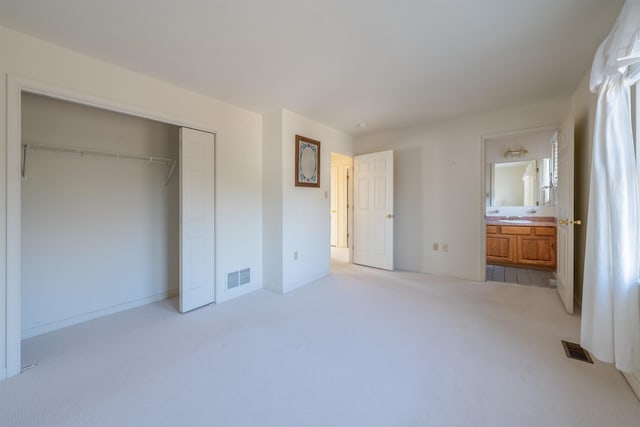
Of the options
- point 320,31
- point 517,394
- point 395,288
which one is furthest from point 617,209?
point 395,288

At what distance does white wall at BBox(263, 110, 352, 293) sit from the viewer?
3.49m

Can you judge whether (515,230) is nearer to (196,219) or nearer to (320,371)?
(320,371)

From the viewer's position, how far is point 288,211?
140 inches

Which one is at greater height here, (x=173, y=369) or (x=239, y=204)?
(x=239, y=204)

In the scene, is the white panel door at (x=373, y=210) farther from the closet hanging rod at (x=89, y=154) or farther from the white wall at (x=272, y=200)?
the closet hanging rod at (x=89, y=154)

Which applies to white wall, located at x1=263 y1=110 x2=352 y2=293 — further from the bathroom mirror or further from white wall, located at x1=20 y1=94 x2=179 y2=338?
the bathroom mirror

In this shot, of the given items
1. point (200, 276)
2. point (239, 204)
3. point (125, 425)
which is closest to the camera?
point (125, 425)

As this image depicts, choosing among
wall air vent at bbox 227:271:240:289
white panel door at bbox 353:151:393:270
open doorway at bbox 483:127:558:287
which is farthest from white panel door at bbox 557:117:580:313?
wall air vent at bbox 227:271:240:289

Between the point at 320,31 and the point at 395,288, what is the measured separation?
296 cm

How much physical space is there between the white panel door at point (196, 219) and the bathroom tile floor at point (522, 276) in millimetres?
3870

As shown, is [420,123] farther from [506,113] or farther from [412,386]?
[412,386]

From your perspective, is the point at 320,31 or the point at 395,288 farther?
the point at 395,288

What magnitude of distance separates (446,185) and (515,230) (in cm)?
168

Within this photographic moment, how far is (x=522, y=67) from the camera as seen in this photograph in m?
2.46
